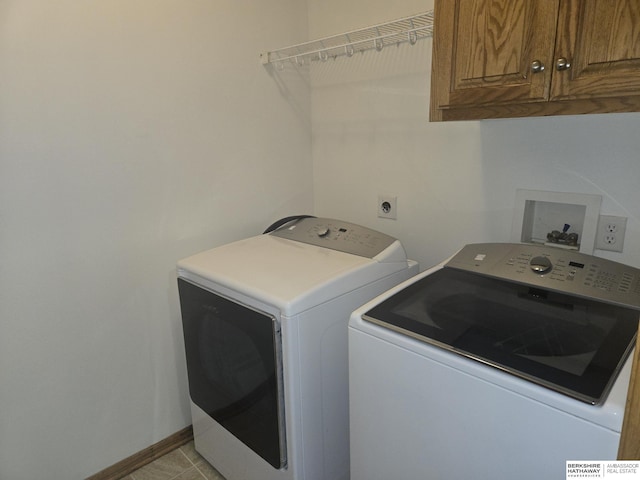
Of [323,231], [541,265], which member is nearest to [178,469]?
[323,231]

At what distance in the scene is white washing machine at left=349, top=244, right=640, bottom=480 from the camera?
0.77 metres

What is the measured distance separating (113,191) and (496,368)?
4.50ft

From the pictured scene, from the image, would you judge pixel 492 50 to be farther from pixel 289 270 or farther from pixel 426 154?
pixel 289 270

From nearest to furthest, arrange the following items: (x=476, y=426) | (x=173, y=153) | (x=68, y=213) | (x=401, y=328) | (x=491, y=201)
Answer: (x=476, y=426)
(x=401, y=328)
(x=68, y=213)
(x=491, y=201)
(x=173, y=153)

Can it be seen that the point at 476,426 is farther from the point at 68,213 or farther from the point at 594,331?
the point at 68,213

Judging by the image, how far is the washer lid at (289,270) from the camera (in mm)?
1230

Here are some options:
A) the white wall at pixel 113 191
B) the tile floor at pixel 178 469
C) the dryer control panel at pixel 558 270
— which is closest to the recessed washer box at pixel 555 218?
the dryer control panel at pixel 558 270

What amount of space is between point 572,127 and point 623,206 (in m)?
0.29

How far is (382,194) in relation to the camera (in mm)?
1873

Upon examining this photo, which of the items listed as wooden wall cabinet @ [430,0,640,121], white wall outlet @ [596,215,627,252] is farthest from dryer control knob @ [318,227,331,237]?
white wall outlet @ [596,215,627,252]

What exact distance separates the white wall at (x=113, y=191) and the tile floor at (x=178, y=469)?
0.32 ft

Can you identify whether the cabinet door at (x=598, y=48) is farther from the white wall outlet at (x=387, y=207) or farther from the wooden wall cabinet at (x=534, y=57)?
the white wall outlet at (x=387, y=207)

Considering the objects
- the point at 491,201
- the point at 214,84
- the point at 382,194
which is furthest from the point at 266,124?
the point at 491,201

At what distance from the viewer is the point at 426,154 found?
1686mm
